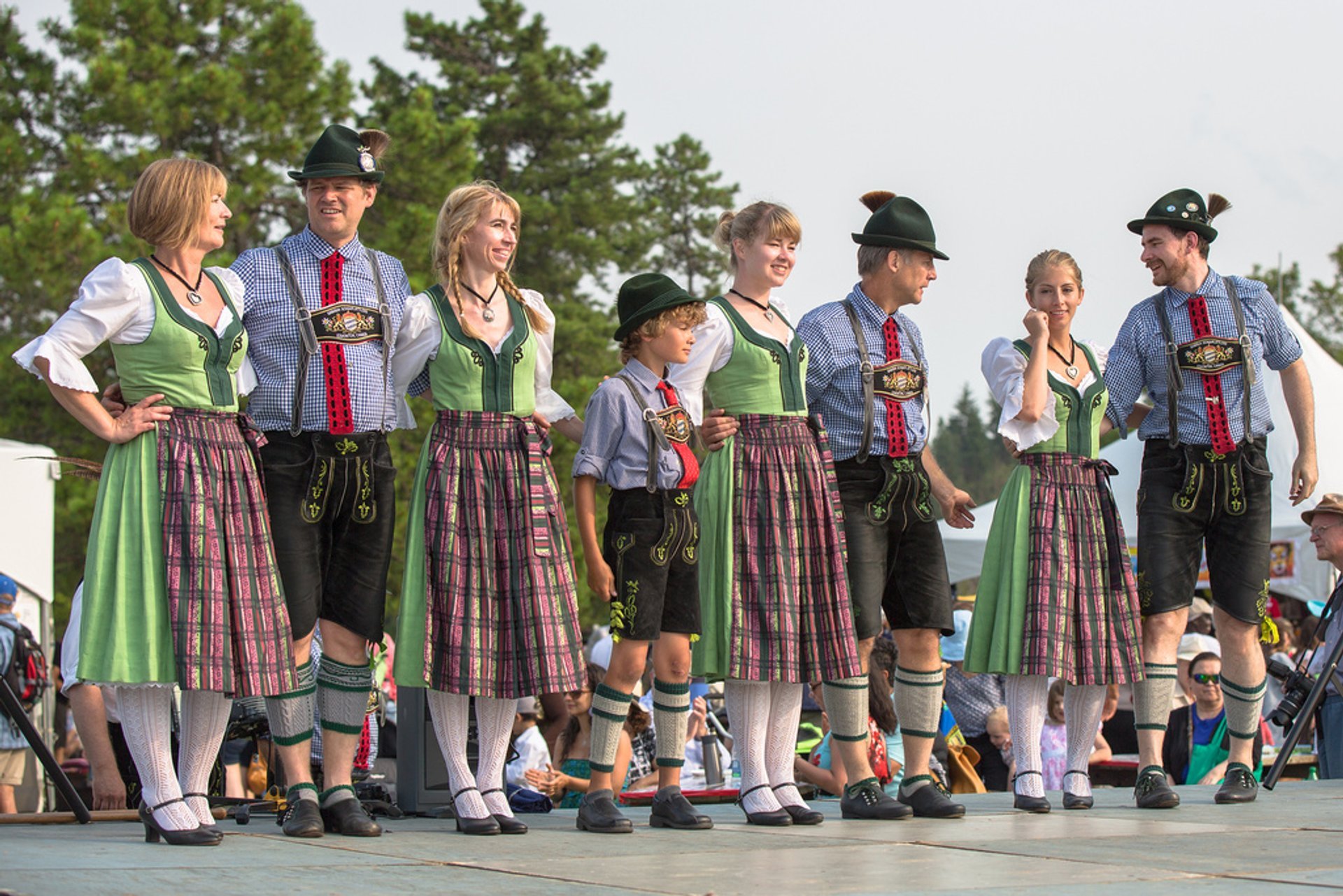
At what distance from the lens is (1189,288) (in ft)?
19.8

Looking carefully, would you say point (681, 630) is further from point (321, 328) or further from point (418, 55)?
point (418, 55)

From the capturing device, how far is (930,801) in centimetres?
537

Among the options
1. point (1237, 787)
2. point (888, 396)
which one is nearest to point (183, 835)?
point (888, 396)

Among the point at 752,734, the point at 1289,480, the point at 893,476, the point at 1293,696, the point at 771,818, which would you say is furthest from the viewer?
the point at 1289,480

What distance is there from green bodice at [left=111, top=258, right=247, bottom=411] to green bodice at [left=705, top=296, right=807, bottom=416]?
158 cm

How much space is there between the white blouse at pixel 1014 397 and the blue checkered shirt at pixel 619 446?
1.27 m

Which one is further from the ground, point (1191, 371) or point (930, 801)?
point (1191, 371)

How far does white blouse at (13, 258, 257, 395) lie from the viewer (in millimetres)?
4348

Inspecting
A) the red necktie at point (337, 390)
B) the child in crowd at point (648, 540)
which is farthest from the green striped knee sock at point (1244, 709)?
the red necktie at point (337, 390)

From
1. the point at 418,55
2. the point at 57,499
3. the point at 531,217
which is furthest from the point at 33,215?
the point at 418,55

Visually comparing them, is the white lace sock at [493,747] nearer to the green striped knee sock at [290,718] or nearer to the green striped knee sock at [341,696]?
the green striped knee sock at [341,696]

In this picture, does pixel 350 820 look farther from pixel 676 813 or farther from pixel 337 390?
pixel 337 390

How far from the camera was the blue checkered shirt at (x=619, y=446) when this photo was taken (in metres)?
5.10

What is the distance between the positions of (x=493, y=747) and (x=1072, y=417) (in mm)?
2349
